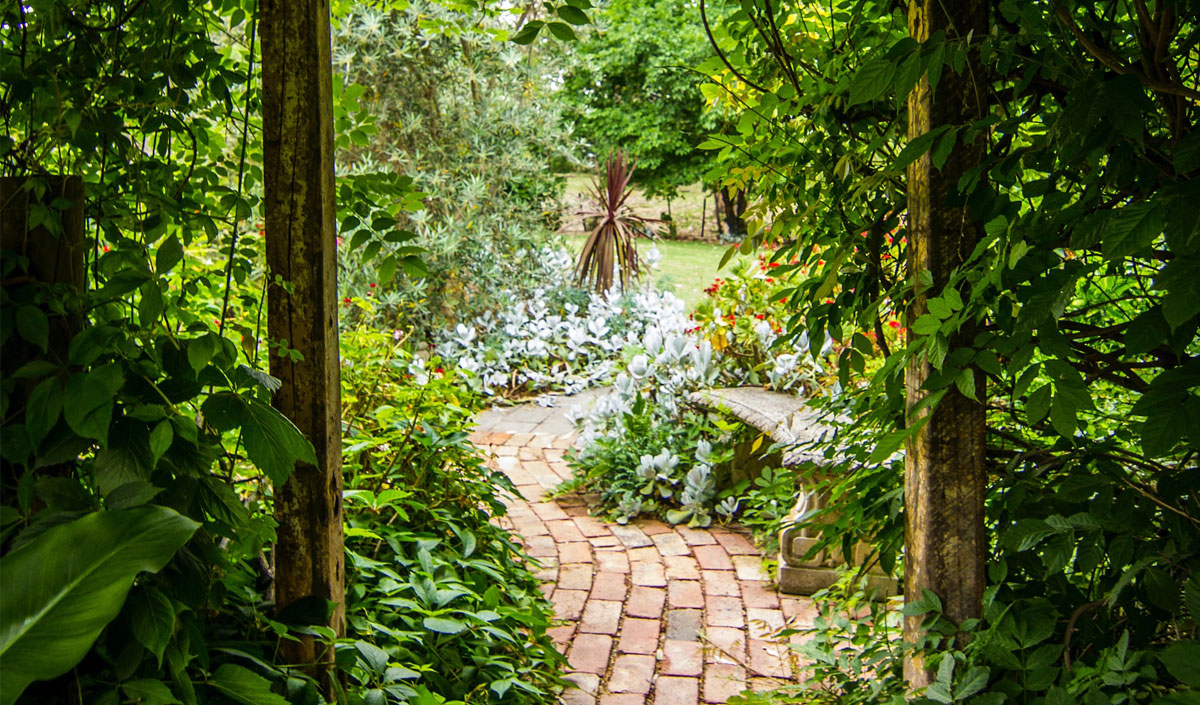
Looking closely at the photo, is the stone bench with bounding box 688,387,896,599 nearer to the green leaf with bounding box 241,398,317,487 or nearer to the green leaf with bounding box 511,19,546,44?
the green leaf with bounding box 511,19,546,44

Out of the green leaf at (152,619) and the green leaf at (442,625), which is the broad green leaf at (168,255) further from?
the green leaf at (442,625)

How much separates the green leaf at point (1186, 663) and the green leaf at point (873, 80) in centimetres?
91

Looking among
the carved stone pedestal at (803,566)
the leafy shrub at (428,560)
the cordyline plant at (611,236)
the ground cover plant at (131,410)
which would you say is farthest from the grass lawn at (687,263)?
the ground cover plant at (131,410)

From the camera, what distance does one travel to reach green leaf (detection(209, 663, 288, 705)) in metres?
1.41

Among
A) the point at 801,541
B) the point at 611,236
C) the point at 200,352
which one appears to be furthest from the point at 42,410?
the point at 611,236

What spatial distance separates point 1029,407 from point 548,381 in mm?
6197

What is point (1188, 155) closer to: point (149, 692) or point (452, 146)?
point (149, 692)

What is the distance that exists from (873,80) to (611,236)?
7.65 m

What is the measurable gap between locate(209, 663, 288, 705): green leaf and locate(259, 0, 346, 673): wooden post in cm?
50


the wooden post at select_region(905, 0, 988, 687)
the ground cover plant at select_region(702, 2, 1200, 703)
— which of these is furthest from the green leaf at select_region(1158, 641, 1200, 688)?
the wooden post at select_region(905, 0, 988, 687)

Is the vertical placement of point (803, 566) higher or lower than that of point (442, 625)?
lower

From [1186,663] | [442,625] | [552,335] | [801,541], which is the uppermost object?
[1186,663]

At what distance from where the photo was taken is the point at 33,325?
1273 millimetres

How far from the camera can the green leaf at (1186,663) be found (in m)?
1.19
